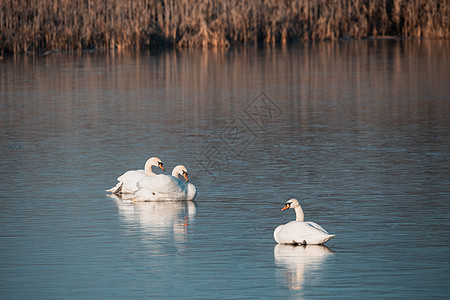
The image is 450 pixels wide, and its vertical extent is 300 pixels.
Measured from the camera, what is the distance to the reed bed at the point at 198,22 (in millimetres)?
32969

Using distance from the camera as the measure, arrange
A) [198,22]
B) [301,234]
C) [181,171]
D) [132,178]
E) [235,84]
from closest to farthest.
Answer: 1. [301,234]
2. [181,171]
3. [132,178]
4. [235,84]
5. [198,22]

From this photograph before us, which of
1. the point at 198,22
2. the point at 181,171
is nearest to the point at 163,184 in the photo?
the point at 181,171

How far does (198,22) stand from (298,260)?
87.5ft

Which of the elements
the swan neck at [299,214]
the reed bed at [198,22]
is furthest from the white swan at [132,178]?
the reed bed at [198,22]

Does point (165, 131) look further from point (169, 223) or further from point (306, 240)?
point (306, 240)

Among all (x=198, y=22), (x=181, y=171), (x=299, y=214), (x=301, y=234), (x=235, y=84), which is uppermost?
(x=198, y=22)

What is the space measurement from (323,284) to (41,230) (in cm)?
347

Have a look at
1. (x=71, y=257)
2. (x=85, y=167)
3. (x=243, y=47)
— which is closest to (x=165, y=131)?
(x=85, y=167)

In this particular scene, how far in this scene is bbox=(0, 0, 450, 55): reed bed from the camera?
33.0m

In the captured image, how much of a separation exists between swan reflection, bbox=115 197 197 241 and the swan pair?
0.09 m

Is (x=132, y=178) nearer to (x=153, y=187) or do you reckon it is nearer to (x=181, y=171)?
(x=153, y=187)

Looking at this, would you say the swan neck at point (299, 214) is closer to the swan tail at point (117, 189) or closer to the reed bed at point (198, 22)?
the swan tail at point (117, 189)

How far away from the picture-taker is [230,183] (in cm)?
1193

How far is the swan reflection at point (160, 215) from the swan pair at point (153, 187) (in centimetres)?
9
